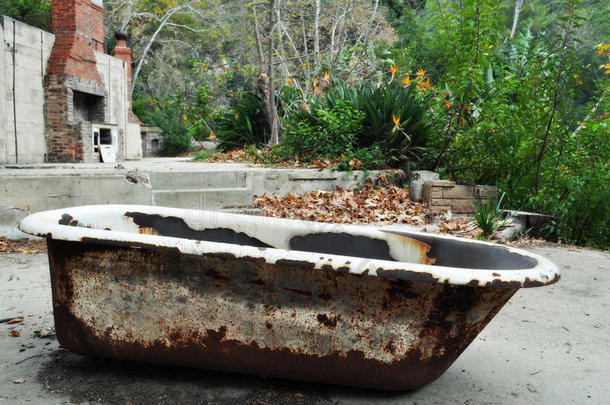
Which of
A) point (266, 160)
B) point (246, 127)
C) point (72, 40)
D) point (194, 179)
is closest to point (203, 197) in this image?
point (194, 179)

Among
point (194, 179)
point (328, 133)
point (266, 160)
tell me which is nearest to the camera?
point (194, 179)

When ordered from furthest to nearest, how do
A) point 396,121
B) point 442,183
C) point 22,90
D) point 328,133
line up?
point 22,90
point 328,133
point 396,121
point 442,183

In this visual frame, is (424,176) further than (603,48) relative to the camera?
Yes

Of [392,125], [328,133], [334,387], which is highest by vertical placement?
[392,125]

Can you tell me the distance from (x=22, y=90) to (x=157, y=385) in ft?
26.7

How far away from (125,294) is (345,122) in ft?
16.8

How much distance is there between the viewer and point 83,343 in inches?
80.2

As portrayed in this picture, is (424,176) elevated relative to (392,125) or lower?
lower

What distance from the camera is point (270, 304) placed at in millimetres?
1845

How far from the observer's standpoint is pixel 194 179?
5.40 m

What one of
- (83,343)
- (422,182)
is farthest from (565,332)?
(422,182)

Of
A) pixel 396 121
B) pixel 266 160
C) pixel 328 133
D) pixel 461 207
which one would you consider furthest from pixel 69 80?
pixel 461 207

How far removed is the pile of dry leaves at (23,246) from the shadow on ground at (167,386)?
2.47 meters

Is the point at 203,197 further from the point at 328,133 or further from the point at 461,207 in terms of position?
the point at 461,207
